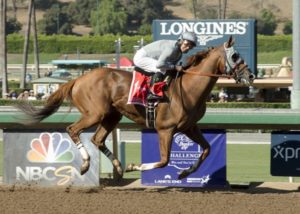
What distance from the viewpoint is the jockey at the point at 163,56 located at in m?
12.2

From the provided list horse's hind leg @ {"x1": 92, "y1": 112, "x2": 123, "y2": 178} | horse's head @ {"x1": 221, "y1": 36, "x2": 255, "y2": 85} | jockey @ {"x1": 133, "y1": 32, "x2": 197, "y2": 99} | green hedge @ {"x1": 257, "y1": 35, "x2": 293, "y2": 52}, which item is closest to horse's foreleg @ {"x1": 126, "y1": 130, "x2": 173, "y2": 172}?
jockey @ {"x1": 133, "y1": 32, "x2": 197, "y2": 99}

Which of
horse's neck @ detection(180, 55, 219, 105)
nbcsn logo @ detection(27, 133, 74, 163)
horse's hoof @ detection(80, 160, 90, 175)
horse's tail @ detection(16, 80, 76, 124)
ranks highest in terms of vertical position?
horse's neck @ detection(180, 55, 219, 105)

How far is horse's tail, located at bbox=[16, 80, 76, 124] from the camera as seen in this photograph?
13195mm

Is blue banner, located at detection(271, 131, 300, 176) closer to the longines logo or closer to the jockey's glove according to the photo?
the jockey's glove

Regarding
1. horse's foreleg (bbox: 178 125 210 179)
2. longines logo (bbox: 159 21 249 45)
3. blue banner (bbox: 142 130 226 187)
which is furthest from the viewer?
longines logo (bbox: 159 21 249 45)

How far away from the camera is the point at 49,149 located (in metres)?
13.5

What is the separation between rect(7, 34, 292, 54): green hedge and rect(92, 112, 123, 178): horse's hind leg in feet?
228

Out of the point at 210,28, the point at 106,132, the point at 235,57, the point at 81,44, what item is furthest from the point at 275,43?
the point at 235,57

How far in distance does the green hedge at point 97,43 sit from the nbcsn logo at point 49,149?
69.2 m

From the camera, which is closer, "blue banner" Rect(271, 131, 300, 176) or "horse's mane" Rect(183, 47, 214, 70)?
"horse's mane" Rect(183, 47, 214, 70)

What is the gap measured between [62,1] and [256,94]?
83.9 metres

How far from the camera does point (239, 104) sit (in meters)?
33.0

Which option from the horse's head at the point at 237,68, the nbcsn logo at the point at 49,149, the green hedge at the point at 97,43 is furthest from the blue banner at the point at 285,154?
the green hedge at the point at 97,43

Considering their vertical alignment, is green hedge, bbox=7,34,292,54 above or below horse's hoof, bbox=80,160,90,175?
above
